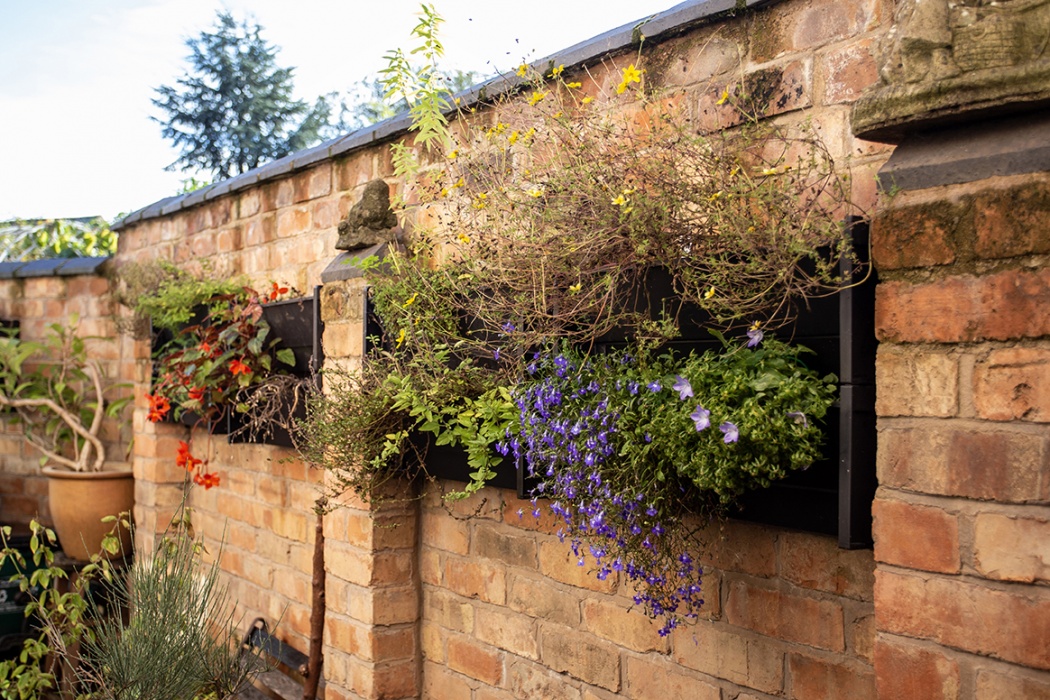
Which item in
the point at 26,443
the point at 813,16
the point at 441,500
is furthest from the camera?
the point at 26,443

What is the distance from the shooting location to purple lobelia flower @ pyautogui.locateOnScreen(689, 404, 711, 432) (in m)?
1.91

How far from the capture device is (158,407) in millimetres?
5184

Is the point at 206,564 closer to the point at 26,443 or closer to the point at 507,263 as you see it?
the point at 26,443

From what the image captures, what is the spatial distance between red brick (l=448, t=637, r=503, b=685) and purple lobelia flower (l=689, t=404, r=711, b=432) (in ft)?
5.49

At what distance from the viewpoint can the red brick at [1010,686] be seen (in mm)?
1518

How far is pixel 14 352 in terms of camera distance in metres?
6.58

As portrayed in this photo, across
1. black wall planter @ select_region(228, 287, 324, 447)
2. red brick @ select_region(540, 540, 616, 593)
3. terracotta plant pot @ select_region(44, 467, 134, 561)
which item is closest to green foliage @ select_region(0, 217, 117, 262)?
terracotta plant pot @ select_region(44, 467, 134, 561)

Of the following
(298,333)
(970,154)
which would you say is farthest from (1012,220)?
(298,333)

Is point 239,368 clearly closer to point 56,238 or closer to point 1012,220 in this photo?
point 1012,220

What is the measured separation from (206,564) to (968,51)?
17.1 feet

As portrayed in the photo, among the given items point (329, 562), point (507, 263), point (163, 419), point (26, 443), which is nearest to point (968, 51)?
point (507, 263)

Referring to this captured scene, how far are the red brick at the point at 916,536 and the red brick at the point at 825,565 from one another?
1.33 feet

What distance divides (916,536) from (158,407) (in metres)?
4.48

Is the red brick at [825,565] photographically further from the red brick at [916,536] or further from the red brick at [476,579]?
the red brick at [476,579]
